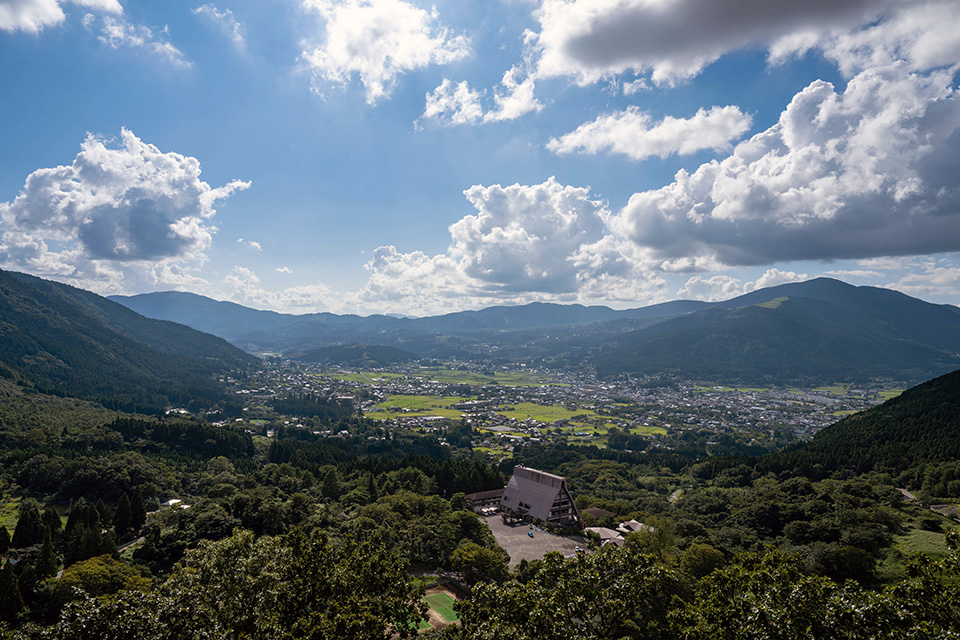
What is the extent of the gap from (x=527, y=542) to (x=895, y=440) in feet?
192

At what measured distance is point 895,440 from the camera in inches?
2675

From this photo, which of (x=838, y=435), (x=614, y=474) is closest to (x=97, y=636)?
(x=614, y=474)

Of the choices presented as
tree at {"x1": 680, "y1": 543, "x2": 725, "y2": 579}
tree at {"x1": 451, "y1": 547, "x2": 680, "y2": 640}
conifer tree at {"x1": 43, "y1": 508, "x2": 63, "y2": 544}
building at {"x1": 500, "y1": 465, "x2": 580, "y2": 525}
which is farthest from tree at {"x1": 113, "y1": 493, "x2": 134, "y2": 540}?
tree at {"x1": 680, "y1": 543, "x2": 725, "y2": 579}

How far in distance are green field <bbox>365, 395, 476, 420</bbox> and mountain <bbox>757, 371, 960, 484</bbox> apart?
107129mm

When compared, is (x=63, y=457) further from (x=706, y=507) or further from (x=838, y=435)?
(x=838, y=435)

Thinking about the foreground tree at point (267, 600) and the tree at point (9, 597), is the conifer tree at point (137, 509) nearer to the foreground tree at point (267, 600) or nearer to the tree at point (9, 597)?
the tree at point (9, 597)

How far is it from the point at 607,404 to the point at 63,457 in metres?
173

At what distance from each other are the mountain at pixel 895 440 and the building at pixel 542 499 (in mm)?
34733

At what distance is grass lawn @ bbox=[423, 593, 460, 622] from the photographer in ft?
111

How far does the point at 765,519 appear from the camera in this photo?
153ft

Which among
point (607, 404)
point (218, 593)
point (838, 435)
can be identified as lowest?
point (607, 404)

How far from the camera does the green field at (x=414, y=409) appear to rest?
529 feet

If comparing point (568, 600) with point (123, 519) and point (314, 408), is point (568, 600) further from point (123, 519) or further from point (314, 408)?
point (314, 408)

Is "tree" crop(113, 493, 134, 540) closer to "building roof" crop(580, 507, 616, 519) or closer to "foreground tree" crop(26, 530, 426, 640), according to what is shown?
"foreground tree" crop(26, 530, 426, 640)
